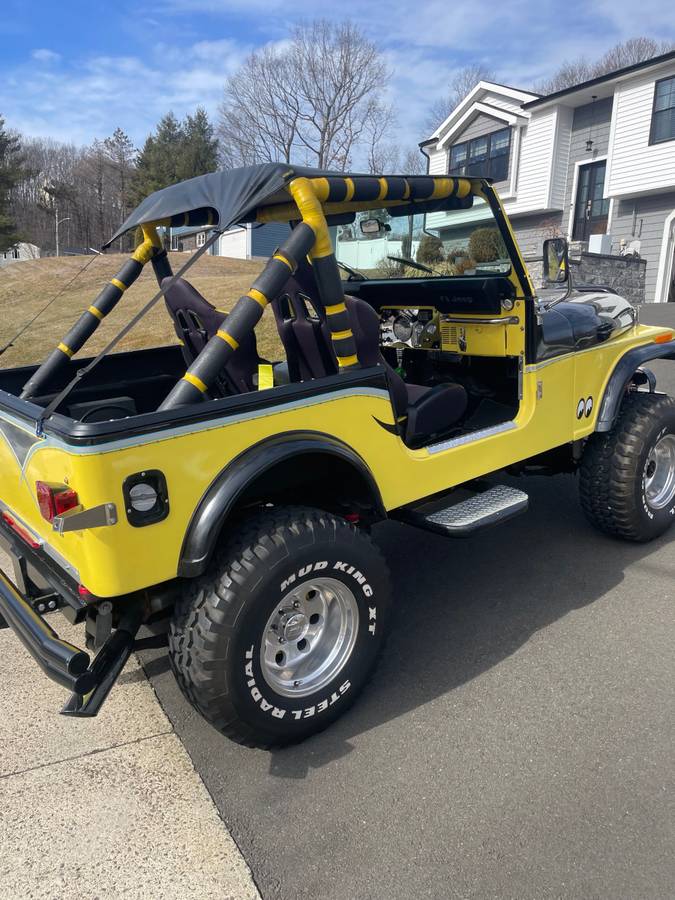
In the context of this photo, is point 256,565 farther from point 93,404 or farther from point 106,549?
point 93,404

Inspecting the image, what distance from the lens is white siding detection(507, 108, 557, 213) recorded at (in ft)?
63.9

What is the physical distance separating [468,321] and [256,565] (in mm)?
2211

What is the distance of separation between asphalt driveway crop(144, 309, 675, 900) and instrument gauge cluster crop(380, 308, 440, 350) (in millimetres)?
1539

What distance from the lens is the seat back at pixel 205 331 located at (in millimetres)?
3232

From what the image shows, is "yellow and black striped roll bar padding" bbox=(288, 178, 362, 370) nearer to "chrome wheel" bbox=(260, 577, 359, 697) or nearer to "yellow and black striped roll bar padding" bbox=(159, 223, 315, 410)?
"yellow and black striped roll bar padding" bbox=(159, 223, 315, 410)

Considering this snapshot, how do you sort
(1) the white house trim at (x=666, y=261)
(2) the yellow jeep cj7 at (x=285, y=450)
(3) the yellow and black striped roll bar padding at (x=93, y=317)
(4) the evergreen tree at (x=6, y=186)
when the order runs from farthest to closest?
(4) the evergreen tree at (x=6, y=186) < (1) the white house trim at (x=666, y=261) < (3) the yellow and black striped roll bar padding at (x=93, y=317) < (2) the yellow jeep cj7 at (x=285, y=450)

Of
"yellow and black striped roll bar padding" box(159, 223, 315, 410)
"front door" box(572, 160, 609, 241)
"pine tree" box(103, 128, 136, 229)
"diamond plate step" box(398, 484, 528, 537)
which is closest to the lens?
"yellow and black striped roll bar padding" box(159, 223, 315, 410)

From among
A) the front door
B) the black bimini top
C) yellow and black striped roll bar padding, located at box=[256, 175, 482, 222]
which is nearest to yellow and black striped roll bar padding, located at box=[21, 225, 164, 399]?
the black bimini top

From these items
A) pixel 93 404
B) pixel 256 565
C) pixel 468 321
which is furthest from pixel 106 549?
pixel 468 321

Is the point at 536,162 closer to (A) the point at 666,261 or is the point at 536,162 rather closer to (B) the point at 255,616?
(A) the point at 666,261

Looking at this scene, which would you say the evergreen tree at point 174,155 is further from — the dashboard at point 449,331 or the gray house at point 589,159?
the dashboard at point 449,331

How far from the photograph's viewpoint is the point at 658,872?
205cm

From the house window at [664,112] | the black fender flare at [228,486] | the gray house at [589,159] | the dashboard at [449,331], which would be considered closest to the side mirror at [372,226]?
the dashboard at [449,331]

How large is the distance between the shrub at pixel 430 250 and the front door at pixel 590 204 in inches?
675
